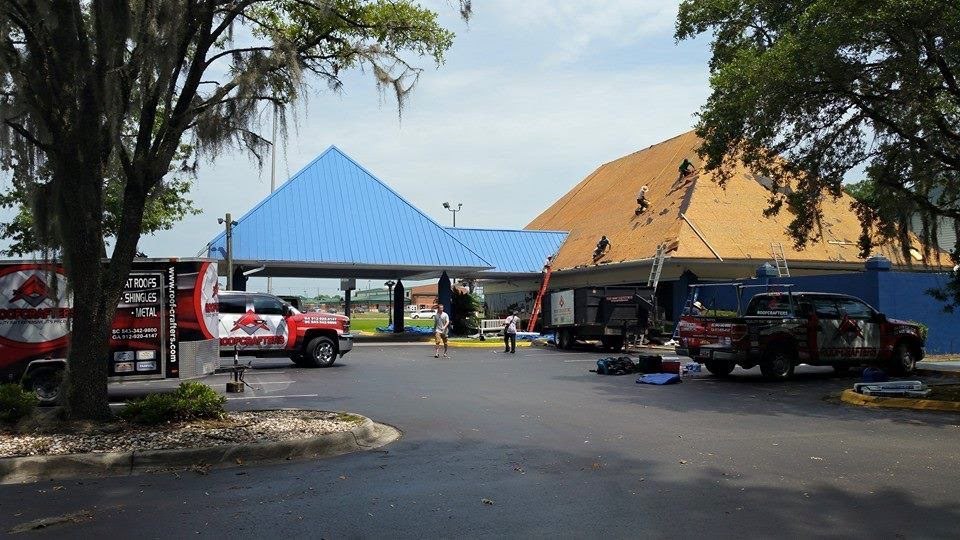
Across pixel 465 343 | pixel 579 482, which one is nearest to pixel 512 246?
pixel 465 343

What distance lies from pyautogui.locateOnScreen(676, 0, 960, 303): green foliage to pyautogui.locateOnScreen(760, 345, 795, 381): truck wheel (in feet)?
8.15

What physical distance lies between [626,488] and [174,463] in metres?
4.68

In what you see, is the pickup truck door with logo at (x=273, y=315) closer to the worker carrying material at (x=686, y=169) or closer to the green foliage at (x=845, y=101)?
the green foliage at (x=845, y=101)

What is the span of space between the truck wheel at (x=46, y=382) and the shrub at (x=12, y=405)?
398 cm

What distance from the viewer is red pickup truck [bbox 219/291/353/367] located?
19.2 meters

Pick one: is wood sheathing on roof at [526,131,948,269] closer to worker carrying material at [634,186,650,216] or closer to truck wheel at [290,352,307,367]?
worker carrying material at [634,186,650,216]

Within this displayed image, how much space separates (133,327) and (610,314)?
17.6 m

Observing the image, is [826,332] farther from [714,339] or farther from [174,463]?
[174,463]

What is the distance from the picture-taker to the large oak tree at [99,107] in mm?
9094

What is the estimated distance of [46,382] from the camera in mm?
13492

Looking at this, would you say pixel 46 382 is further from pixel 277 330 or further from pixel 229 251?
pixel 229 251

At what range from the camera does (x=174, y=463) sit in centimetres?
820

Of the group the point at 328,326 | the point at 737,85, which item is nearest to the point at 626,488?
the point at 737,85

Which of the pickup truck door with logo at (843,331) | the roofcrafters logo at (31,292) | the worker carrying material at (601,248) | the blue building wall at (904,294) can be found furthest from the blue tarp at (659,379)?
the worker carrying material at (601,248)
